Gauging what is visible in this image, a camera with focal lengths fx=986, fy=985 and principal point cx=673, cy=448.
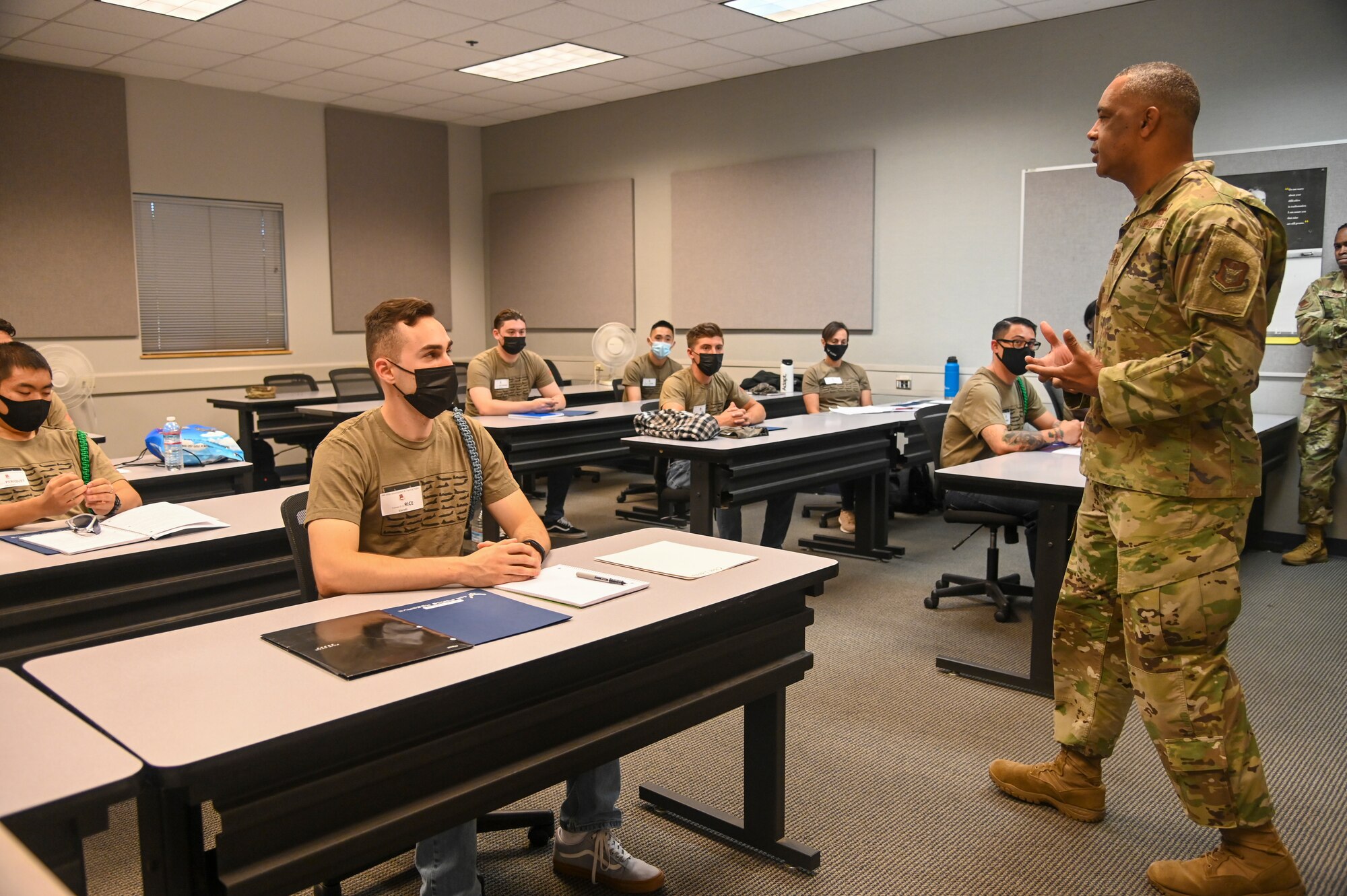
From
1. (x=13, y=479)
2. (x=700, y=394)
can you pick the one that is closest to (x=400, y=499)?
(x=13, y=479)

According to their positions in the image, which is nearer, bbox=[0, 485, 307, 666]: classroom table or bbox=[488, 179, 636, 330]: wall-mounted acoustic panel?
bbox=[0, 485, 307, 666]: classroom table

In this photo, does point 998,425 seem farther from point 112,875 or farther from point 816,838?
point 112,875


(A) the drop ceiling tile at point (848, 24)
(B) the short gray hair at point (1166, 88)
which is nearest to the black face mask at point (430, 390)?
(B) the short gray hair at point (1166, 88)

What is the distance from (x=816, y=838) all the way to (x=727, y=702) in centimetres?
62

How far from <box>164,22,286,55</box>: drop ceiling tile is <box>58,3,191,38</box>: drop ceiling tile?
79 mm

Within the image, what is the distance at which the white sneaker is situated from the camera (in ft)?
6.94

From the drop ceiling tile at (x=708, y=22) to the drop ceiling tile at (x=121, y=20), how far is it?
2.91 meters

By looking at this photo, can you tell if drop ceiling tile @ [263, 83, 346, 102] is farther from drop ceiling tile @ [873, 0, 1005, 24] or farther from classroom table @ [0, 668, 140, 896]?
classroom table @ [0, 668, 140, 896]

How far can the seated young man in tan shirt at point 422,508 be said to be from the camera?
192cm

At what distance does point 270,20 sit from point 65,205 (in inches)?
89.5

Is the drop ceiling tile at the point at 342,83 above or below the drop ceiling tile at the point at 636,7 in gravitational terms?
above

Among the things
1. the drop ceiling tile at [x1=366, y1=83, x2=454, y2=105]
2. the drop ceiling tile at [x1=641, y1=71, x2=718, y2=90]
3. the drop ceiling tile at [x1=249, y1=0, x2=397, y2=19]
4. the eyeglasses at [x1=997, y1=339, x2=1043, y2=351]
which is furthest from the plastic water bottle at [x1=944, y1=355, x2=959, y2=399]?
the drop ceiling tile at [x1=366, y1=83, x2=454, y2=105]

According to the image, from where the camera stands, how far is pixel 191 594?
247 cm

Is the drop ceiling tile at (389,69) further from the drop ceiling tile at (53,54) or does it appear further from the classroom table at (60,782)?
the classroom table at (60,782)
